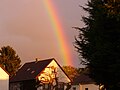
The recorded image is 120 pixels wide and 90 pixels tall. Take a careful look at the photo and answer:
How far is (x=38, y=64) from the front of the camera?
78250 millimetres

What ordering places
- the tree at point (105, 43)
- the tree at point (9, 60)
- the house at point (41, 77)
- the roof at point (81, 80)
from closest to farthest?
the tree at point (105, 43)
the house at point (41, 77)
the roof at point (81, 80)
the tree at point (9, 60)

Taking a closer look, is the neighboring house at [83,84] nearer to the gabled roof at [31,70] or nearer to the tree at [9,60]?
the gabled roof at [31,70]

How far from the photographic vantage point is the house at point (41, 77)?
6551 cm

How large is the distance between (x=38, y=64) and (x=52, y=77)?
13387 mm

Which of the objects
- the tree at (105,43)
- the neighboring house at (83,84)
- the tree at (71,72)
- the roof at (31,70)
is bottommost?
the tree at (105,43)

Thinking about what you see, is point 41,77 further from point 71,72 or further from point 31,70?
point 71,72

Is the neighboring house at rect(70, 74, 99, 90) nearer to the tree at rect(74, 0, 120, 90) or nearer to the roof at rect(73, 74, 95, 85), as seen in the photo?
the roof at rect(73, 74, 95, 85)

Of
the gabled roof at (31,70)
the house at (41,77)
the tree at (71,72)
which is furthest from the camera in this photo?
the tree at (71,72)

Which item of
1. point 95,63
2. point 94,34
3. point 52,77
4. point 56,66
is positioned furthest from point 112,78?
point 56,66

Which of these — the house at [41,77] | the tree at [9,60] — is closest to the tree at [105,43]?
the house at [41,77]

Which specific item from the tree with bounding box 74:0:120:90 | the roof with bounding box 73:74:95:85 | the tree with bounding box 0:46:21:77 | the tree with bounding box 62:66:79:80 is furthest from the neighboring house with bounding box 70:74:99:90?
the tree with bounding box 74:0:120:90

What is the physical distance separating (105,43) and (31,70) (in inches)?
1854

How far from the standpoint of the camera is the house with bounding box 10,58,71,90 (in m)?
65.5

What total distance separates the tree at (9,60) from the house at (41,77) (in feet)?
72.5
